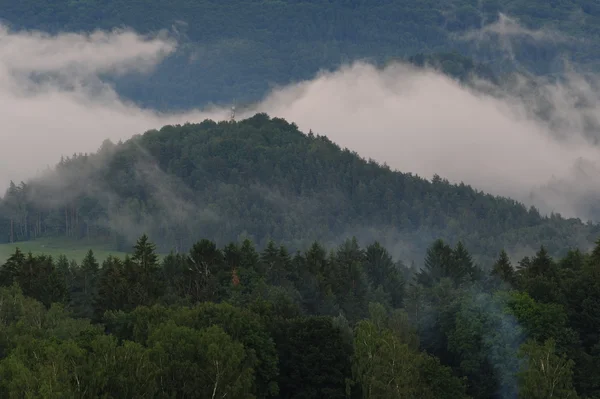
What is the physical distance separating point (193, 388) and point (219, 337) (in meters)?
5.63

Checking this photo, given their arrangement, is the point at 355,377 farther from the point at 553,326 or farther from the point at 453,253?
the point at 453,253

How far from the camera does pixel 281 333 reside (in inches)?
4803

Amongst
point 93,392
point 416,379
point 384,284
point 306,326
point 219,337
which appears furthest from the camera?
point 384,284

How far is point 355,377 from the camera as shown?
114375mm

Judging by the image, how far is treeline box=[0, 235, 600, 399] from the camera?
97125 mm

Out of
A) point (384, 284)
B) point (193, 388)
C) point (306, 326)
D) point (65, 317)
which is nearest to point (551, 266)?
point (384, 284)

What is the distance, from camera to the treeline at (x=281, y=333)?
9712cm

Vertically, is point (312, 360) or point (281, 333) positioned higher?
point (281, 333)

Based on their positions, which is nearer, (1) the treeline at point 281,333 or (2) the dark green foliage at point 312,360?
(1) the treeline at point 281,333

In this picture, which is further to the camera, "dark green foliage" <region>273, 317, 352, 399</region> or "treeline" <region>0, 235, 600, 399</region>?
"dark green foliage" <region>273, 317, 352, 399</region>

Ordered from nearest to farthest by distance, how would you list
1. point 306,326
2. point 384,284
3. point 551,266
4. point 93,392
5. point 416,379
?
point 93,392
point 416,379
point 306,326
point 551,266
point 384,284

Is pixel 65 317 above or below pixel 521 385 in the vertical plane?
above

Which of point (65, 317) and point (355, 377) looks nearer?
point (355, 377)

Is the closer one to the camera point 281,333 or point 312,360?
point 312,360
